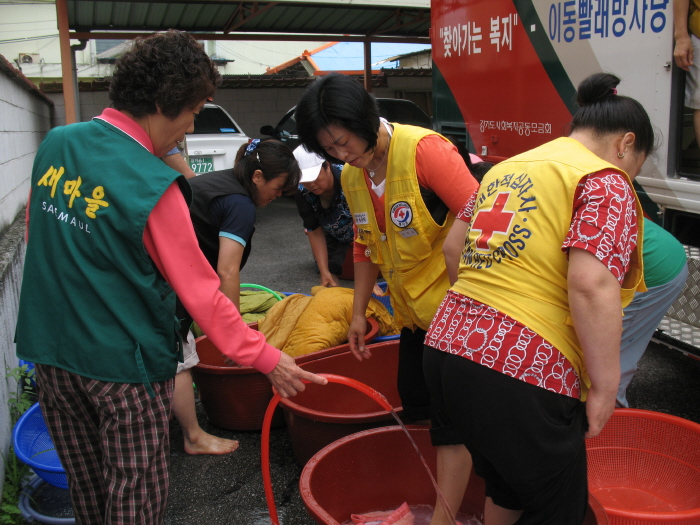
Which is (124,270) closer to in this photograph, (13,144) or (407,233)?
(407,233)

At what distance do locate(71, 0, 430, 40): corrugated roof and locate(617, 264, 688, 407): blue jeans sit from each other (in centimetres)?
702

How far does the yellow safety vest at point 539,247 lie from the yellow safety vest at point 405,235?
0.58 m

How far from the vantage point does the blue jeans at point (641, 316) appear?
264cm

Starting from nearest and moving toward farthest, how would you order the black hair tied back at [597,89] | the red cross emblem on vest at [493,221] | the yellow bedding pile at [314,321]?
1. the red cross emblem on vest at [493,221]
2. the black hair tied back at [597,89]
3. the yellow bedding pile at [314,321]

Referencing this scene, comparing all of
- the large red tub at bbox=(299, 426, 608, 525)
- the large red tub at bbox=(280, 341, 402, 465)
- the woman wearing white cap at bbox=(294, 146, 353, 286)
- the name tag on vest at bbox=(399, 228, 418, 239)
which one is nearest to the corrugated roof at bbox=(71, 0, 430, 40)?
the woman wearing white cap at bbox=(294, 146, 353, 286)

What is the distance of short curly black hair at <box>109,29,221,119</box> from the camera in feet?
5.00

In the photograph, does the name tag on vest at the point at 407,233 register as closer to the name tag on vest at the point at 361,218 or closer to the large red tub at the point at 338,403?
the name tag on vest at the point at 361,218

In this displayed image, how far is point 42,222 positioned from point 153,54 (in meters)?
0.52

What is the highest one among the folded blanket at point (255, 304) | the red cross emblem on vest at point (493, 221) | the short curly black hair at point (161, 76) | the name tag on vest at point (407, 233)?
the short curly black hair at point (161, 76)

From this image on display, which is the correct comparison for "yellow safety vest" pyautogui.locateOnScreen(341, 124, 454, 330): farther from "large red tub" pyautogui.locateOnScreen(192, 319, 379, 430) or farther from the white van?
the white van

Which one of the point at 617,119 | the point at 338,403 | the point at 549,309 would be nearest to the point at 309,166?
the point at 338,403

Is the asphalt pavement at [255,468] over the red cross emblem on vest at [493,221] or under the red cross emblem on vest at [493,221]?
under

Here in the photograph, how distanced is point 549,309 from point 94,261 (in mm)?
1121

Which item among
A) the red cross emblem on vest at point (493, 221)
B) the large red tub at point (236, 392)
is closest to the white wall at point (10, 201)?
the large red tub at point (236, 392)
